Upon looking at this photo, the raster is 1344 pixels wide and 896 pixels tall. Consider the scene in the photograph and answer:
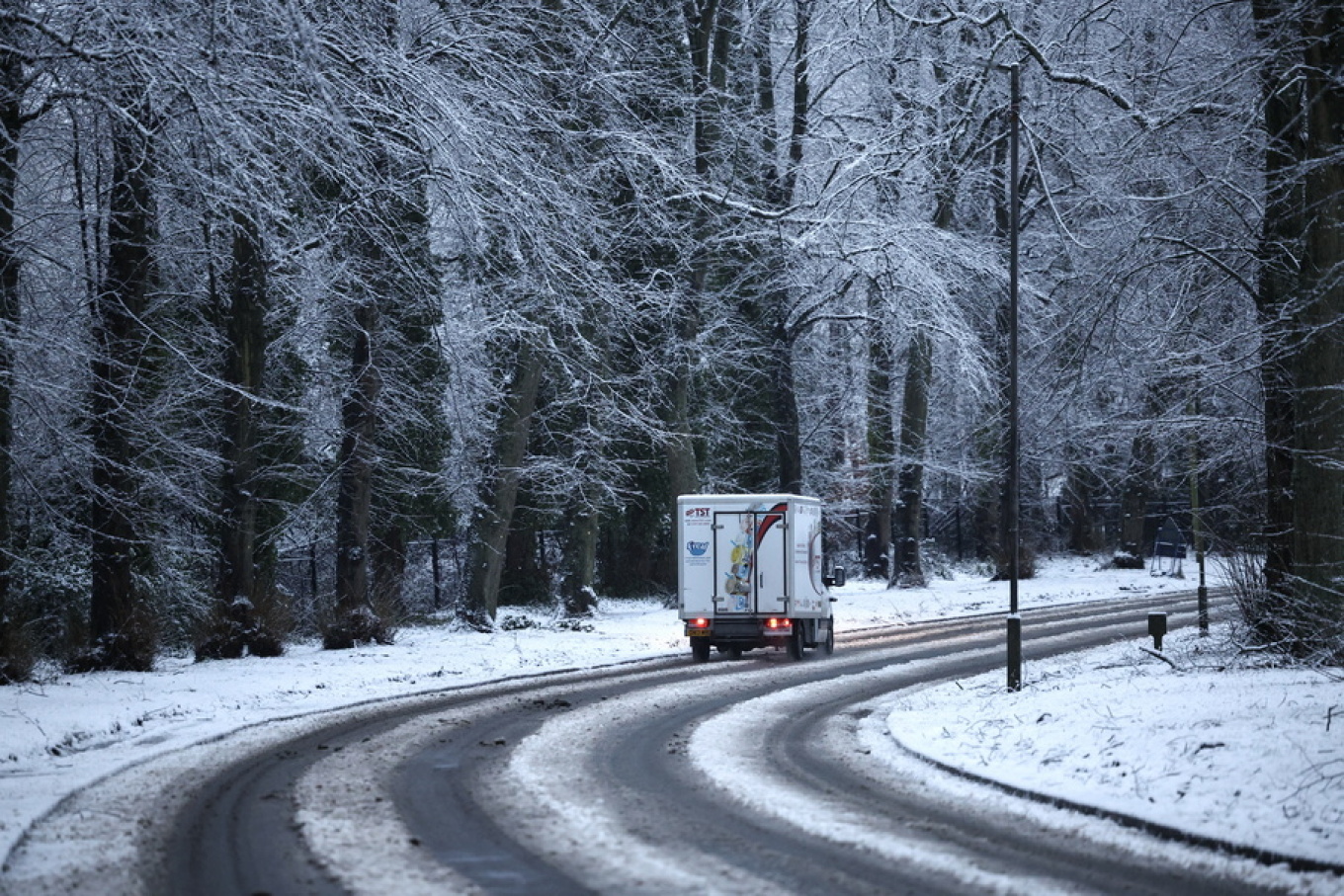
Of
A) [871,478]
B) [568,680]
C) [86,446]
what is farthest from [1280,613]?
[871,478]

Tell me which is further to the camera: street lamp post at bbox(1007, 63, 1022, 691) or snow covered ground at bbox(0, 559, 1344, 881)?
street lamp post at bbox(1007, 63, 1022, 691)

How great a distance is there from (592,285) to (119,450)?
7305 millimetres

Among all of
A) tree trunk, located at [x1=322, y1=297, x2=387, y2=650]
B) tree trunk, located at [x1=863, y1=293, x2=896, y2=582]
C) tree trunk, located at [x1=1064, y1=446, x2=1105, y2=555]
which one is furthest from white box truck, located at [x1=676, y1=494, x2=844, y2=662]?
tree trunk, located at [x1=1064, y1=446, x2=1105, y2=555]

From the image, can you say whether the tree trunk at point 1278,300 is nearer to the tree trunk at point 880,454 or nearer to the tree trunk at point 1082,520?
the tree trunk at point 880,454

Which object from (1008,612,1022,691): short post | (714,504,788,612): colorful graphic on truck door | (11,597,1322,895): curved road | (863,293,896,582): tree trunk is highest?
(863,293,896,582): tree trunk

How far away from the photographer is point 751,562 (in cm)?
2427

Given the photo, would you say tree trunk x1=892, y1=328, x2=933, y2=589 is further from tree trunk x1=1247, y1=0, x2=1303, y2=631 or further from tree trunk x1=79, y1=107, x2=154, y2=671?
tree trunk x1=79, y1=107, x2=154, y2=671

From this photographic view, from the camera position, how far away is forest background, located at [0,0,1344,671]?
650 inches

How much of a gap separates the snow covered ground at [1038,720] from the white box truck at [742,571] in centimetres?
170

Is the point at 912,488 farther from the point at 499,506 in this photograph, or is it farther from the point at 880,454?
the point at 499,506

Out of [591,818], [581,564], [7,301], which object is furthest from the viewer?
[581,564]

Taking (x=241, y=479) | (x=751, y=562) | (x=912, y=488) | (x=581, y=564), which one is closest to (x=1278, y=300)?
(x=751, y=562)

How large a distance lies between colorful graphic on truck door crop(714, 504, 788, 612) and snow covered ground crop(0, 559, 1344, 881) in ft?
7.25

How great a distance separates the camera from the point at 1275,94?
56.0 feet
